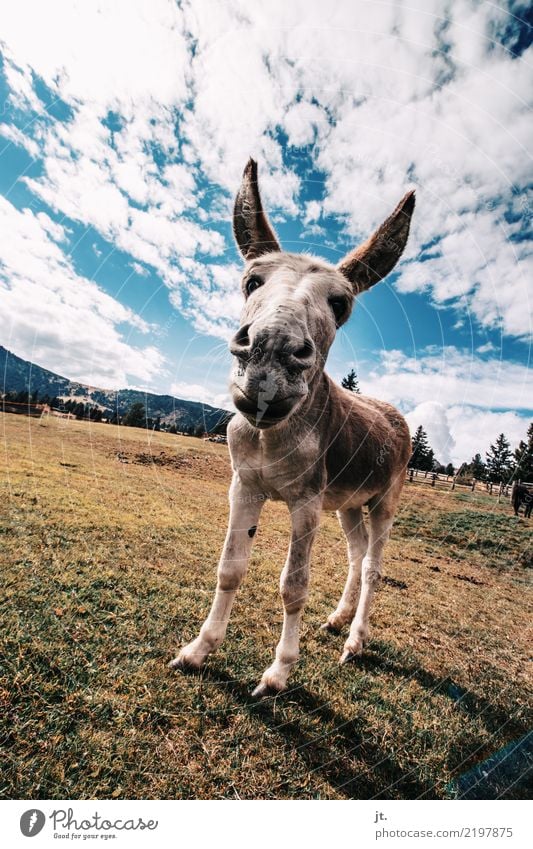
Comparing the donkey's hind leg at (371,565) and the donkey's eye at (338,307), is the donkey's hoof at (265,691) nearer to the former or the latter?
the donkey's hind leg at (371,565)

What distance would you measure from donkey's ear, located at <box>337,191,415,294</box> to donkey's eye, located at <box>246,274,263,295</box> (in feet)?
3.30

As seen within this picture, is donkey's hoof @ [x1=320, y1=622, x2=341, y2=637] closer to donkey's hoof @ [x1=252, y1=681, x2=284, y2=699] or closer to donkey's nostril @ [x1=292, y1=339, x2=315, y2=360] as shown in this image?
donkey's hoof @ [x1=252, y1=681, x2=284, y2=699]

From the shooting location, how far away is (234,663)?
3607mm

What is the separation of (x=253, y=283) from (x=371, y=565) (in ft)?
13.8

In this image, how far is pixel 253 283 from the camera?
10.6ft

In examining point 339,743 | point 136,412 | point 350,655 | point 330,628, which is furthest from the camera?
point 136,412

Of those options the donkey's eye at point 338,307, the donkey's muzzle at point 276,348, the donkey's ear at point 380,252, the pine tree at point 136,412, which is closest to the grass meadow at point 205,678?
the pine tree at point 136,412

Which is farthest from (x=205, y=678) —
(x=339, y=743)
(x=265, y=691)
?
(x=339, y=743)

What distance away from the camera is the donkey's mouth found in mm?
2230

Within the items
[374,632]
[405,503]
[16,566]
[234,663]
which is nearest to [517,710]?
[374,632]

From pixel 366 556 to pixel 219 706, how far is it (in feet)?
9.56

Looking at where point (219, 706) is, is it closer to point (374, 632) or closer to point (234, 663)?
point (234, 663)

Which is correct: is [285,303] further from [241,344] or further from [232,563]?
[232,563]

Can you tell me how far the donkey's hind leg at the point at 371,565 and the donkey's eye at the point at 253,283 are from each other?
12.1ft
